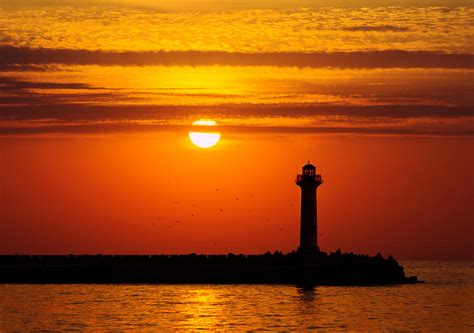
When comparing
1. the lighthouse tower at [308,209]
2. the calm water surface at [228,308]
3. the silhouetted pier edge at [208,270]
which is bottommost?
the calm water surface at [228,308]

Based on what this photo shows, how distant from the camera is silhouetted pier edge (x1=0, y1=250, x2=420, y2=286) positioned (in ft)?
268

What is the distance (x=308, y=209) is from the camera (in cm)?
7800

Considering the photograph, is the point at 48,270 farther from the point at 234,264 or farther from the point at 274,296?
the point at 274,296

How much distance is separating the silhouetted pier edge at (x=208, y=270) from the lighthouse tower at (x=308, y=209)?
4.44 feet

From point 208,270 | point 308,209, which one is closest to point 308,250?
point 308,209

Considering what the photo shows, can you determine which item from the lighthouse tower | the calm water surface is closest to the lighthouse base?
the lighthouse tower

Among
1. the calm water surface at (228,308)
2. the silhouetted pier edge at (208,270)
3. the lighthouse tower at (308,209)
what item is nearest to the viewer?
the calm water surface at (228,308)

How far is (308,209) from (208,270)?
8.67 metres

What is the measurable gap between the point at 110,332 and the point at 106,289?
26.2m

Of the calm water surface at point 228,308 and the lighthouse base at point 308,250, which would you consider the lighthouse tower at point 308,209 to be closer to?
the lighthouse base at point 308,250

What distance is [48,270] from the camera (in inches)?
3265

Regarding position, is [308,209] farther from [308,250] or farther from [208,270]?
[208,270]

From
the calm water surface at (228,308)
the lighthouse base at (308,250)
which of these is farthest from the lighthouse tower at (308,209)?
the calm water surface at (228,308)

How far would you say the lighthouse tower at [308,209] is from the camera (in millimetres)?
77938
